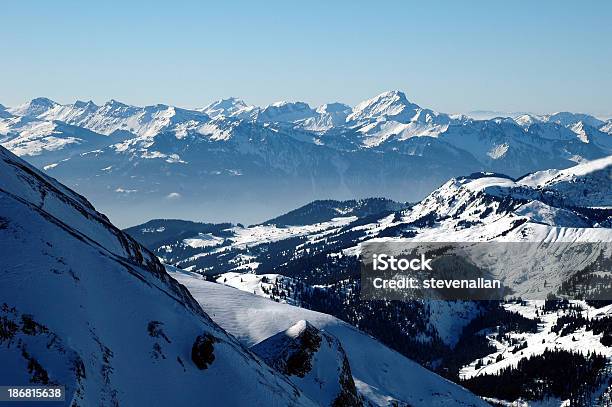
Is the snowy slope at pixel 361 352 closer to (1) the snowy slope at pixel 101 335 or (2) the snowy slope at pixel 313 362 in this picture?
(2) the snowy slope at pixel 313 362

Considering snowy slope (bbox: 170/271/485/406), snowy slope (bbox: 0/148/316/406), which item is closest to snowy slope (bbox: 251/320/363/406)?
snowy slope (bbox: 0/148/316/406)

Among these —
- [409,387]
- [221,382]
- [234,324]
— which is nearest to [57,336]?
[221,382]

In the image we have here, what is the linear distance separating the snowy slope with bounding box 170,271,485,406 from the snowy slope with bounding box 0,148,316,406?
6123 centimetres

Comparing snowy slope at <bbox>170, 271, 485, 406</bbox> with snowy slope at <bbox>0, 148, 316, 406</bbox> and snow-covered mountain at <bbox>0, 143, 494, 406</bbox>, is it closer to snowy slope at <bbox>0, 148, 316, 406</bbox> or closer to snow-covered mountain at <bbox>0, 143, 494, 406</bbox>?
snow-covered mountain at <bbox>0, 143, 494, 406</bbox>

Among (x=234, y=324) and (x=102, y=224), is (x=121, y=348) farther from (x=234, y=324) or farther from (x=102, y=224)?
(x=234, y=324)

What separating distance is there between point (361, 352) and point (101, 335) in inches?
3827

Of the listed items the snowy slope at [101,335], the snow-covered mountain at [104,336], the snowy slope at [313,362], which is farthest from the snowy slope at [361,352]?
the snowy slope at [101,335]

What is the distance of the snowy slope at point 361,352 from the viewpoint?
422ft

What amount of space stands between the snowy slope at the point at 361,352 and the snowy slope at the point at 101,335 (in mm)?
61235

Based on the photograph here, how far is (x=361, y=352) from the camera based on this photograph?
142 metres

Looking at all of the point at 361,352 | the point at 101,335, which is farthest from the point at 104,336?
the point at 361,352

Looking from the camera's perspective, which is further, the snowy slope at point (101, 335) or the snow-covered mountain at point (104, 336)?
the snow-covered mountain at point (104, 336)

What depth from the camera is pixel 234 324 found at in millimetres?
137625

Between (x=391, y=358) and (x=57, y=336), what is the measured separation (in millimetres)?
108504
